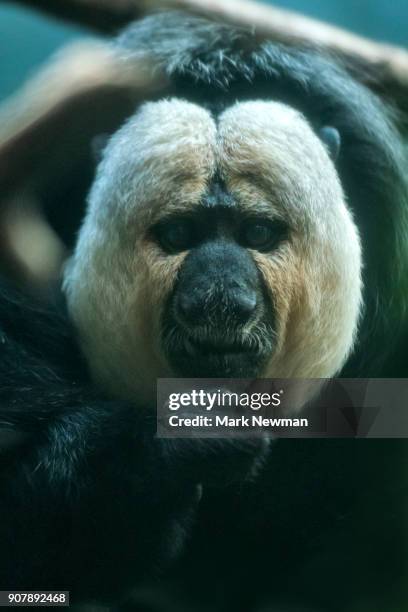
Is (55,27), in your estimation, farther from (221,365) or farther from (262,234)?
(221,365)

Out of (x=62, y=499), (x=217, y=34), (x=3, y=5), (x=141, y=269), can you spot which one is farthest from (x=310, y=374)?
(x=3, y=5)

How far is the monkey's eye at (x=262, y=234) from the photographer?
195cm

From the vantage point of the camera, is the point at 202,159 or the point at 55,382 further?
the point at 55,382

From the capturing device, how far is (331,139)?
2082 mm

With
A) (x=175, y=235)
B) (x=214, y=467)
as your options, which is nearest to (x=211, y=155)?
(x=175, y=235)

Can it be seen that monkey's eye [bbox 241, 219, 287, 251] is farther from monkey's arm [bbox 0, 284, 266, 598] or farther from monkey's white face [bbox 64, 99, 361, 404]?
monkey's arm [bbox 0, 284, 266, 598]

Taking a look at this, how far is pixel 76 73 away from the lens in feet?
6.69

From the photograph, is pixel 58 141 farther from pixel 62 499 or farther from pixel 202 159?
pixel 62 499

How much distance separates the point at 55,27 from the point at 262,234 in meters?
0.50

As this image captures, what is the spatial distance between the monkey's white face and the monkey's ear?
0.02 meters

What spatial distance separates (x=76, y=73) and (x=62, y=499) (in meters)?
0.73

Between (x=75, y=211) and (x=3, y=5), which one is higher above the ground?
(x=3, y=5)

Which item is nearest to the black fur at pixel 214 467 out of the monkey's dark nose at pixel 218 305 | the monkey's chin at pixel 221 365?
the monkey's chin at pixel 221 365

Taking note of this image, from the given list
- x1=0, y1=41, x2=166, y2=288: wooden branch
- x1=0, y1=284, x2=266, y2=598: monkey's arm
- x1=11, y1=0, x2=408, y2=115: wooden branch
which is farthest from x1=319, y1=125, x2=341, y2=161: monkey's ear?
x1=0, y1=284, x2=266, y2=598: monkey's arm
